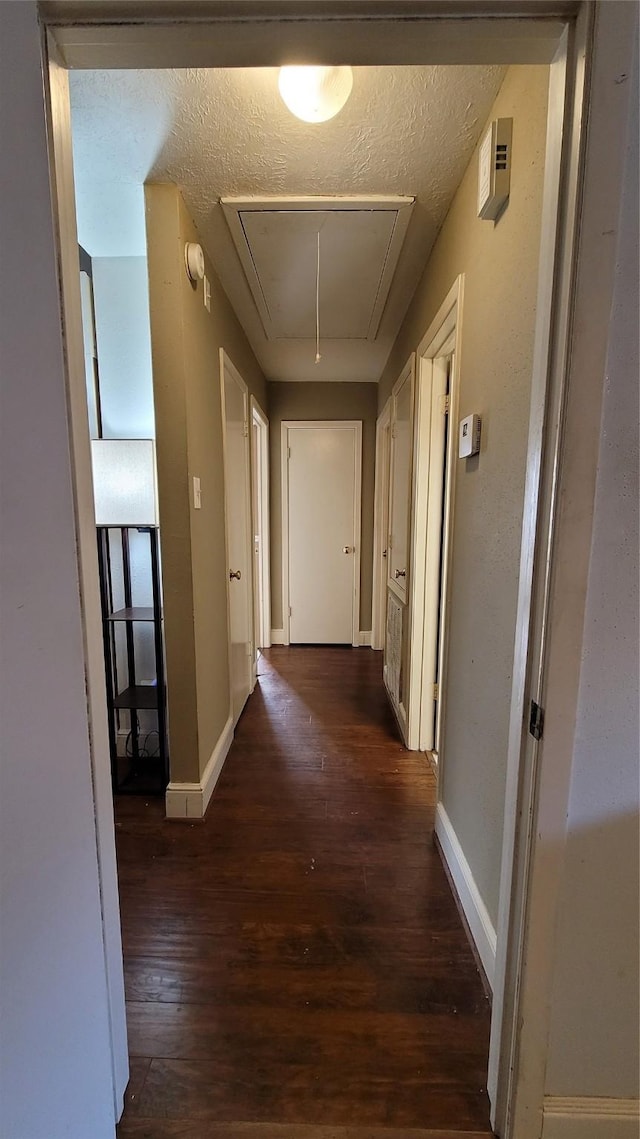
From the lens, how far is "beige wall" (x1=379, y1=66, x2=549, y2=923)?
104 cm

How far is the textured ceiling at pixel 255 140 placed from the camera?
1158 millimetres

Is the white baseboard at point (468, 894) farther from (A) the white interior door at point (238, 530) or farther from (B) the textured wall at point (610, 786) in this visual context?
(A) the white interior door at point (238, 530)

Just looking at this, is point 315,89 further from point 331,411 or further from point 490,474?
point 331,411

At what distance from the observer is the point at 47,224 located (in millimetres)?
696

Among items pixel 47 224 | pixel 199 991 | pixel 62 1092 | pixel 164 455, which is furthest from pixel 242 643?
pixel 47 224

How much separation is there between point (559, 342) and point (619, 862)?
94 cm

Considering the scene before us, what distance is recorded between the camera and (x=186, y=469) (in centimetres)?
171

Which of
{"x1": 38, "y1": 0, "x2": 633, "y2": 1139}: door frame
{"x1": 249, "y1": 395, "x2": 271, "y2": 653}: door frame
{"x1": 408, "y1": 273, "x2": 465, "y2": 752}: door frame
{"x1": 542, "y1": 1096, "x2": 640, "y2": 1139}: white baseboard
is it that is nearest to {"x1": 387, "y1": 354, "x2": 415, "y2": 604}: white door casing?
{"x1": 408, "y1": 273, "x2": 465, "y2": 752}: door frame

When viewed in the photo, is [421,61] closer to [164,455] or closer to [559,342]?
[559,342]

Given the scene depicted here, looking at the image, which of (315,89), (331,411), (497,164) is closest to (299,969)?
(497,164)

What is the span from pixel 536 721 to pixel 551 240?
2.68 ft

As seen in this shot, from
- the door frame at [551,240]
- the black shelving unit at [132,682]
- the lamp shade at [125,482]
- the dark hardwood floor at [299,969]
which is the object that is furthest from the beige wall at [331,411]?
the door frame at [551,240]

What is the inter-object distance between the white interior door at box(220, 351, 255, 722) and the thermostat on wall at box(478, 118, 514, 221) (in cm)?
140

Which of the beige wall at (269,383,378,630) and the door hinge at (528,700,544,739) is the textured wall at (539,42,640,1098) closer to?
the door hinge at (528,700,544,739)
